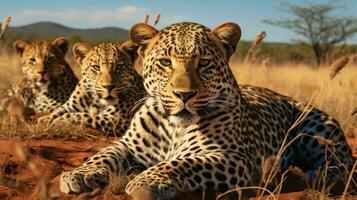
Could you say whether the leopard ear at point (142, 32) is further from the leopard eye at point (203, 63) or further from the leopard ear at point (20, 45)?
the leopard ear at point (20, 45)

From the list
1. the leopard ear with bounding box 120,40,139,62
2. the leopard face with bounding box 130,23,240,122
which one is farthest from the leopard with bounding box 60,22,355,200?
the leopard ear with bounding box 120,40,139,62

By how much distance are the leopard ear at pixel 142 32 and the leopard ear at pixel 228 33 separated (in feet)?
1.66

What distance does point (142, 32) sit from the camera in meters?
5.46

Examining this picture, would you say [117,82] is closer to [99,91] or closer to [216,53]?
[99,91]

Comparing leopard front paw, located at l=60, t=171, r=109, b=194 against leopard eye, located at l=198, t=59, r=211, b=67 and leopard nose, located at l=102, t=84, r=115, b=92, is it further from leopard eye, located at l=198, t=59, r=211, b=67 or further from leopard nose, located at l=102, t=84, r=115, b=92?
leopard nose, located at l=102, t=84, r=115, b=92

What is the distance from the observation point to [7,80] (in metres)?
13.7

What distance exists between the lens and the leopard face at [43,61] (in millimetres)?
9539

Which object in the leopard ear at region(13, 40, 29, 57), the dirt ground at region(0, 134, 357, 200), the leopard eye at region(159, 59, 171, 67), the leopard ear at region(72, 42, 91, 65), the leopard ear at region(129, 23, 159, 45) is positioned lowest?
the dirt ground at region(0, 134, 357, 200)

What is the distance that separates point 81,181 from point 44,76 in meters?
5.22

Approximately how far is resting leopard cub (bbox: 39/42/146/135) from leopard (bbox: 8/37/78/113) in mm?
1212

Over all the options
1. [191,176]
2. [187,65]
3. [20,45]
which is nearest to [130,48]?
[20,45]

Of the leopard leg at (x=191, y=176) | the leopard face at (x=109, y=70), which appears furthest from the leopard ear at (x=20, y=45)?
the leopard leg at (x=191, y=176)

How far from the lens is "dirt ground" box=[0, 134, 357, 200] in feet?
15.0

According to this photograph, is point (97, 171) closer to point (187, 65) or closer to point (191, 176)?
point (191, 176)
